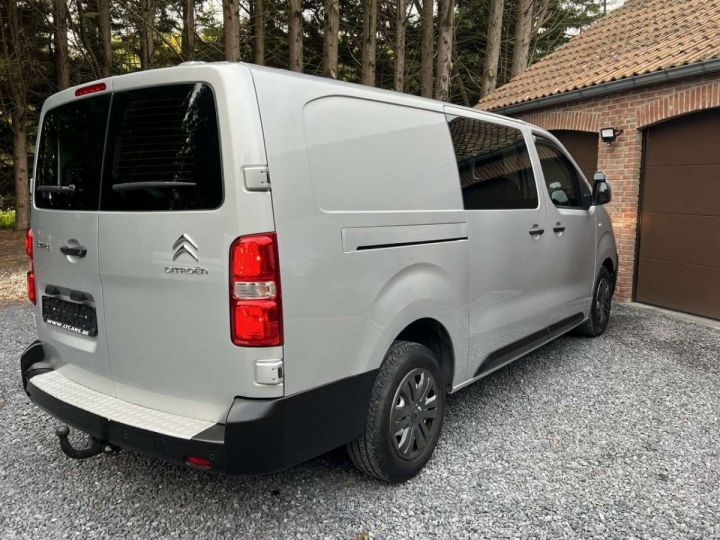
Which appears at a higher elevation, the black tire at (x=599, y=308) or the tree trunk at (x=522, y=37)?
the tree trunk at (x=522, y=37)

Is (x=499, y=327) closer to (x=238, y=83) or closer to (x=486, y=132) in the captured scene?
(x=486, y=132)

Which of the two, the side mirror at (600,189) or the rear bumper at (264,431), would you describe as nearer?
the rear bumper at (264,431)

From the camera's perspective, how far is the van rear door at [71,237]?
8.09 ft

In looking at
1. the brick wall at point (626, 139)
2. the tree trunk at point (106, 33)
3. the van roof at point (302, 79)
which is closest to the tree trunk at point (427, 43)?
the brick wall at point (626, 139)

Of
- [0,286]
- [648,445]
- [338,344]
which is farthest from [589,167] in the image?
[0,286]

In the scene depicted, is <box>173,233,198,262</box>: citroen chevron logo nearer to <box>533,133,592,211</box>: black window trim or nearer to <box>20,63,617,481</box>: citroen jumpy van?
<box>20,63,617,481</box>: citroen jumpy van

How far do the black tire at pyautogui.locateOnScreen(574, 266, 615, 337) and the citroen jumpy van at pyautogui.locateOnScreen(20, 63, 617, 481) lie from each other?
103 inches

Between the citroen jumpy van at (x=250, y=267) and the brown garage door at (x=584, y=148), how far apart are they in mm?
5739

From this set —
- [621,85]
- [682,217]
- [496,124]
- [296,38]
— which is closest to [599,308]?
[682,217]

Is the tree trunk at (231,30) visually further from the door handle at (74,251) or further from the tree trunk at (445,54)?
the door handle at (74,251)

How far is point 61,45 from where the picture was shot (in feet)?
42.5

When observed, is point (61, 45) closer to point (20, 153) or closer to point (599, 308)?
point (20, 153)

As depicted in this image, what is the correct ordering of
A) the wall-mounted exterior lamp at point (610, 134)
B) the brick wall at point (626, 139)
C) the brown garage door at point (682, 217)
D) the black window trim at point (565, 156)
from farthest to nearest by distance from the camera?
the wall-mounted exterior lamp at point (610, 134) < the brick wall at point (626, 139) < the brown garage door at point (682, 217) < the black window trim at point (565, 156)

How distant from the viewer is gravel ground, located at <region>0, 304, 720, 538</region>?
2482 millimetres
